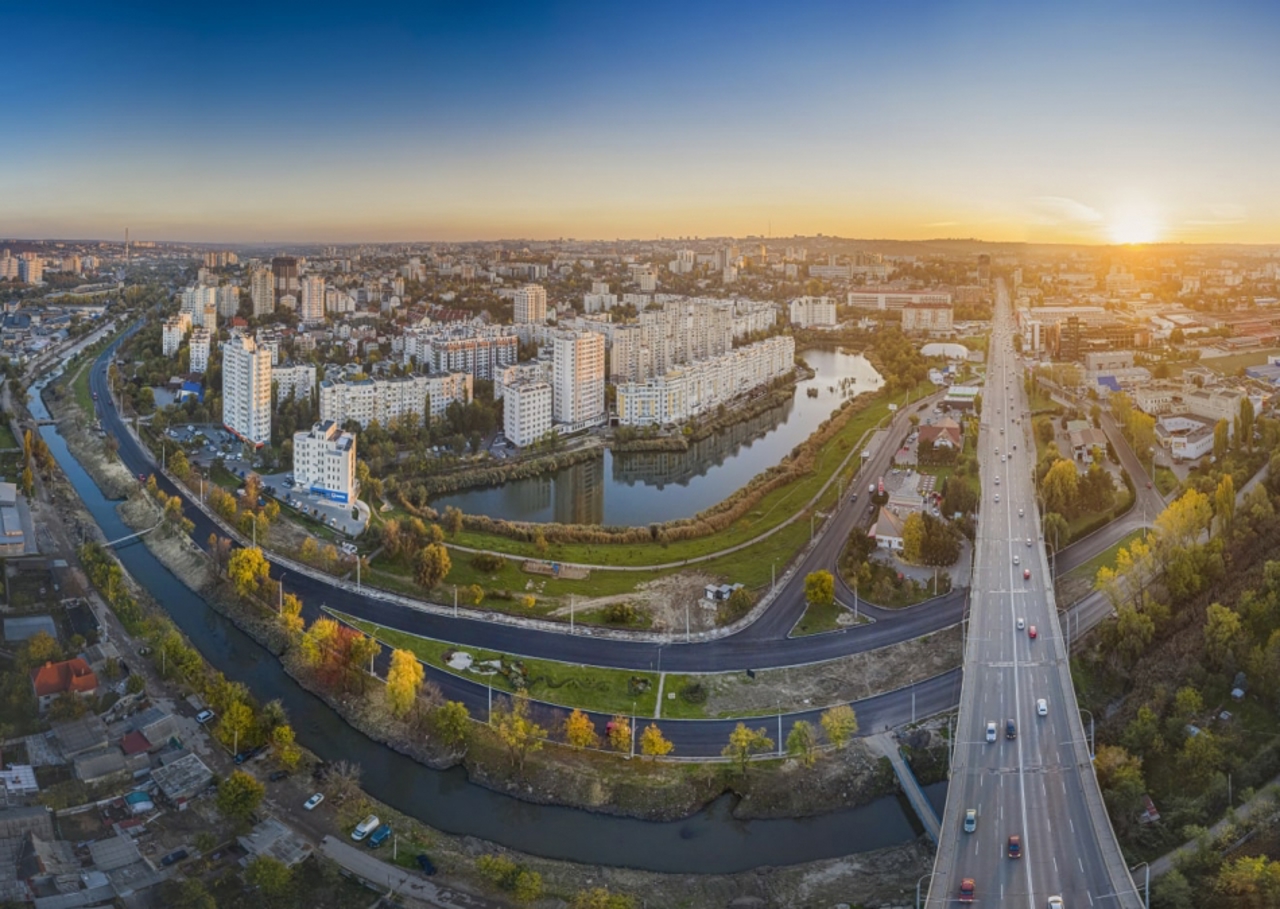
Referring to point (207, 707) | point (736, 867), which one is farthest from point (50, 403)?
point (736, 867)

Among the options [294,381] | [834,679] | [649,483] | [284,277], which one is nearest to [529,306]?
[284,277]

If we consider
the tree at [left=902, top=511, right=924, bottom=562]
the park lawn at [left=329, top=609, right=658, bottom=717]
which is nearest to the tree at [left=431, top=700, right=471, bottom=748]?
the park lawn at [left=329, top=609, right=658, bottom=717]

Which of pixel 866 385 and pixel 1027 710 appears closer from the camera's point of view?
pixel 1027 710

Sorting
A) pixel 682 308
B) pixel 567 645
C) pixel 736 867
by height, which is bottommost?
pixel 736 867

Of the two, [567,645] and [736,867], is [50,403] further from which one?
[736,867]

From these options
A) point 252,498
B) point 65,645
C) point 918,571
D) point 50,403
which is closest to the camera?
point 65,645
